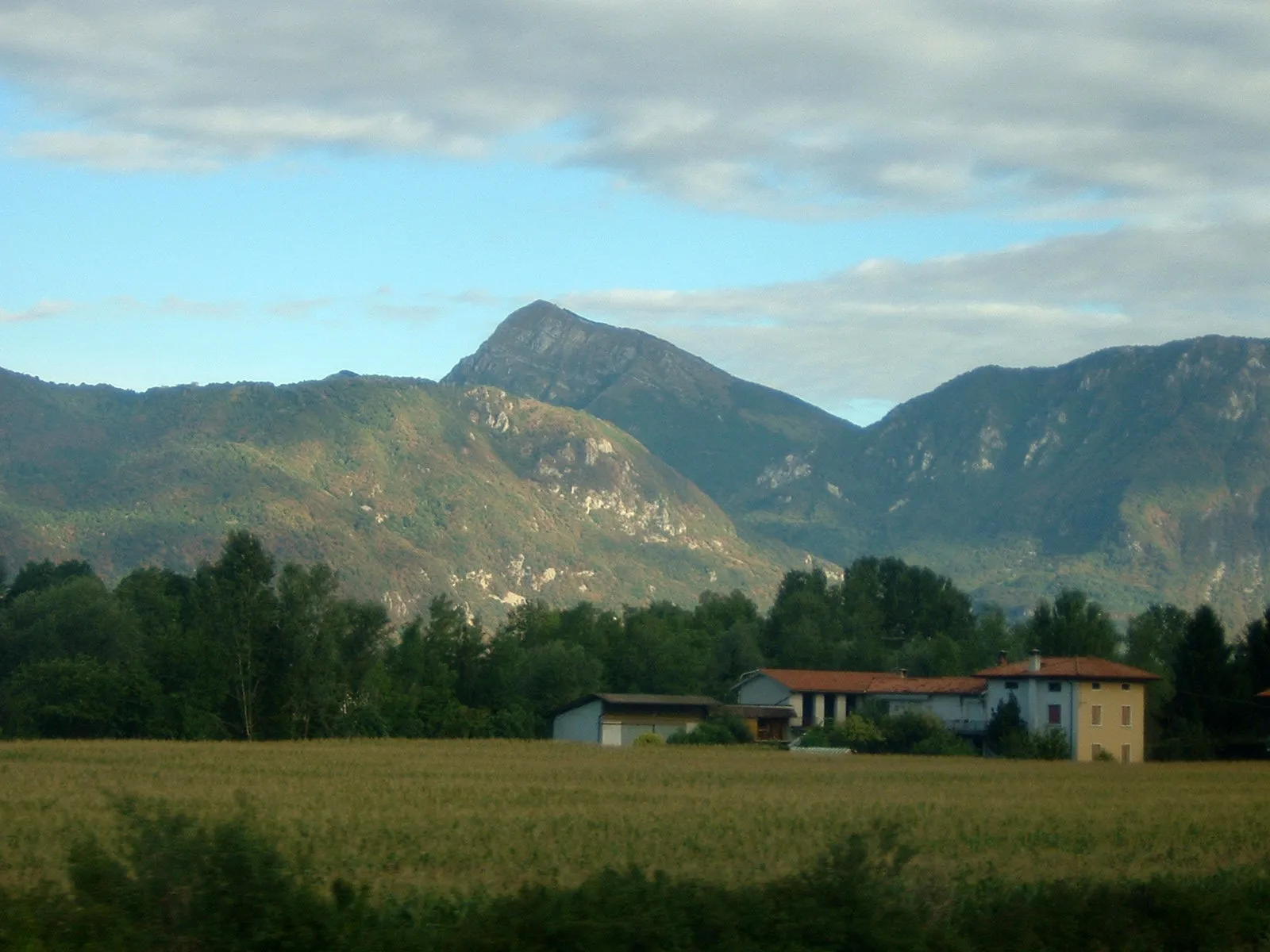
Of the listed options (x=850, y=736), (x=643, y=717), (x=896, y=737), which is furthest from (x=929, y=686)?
(x=643, y=717)

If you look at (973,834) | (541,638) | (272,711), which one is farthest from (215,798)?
(541,638)

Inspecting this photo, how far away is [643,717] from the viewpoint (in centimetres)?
8912

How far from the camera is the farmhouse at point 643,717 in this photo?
8781cm

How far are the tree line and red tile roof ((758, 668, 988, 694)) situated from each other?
8.20m

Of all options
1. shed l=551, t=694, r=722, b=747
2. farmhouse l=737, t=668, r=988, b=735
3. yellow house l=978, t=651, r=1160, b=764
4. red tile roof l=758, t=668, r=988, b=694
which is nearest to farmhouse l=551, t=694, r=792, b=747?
shed l=551, t=694, r=722, b=747

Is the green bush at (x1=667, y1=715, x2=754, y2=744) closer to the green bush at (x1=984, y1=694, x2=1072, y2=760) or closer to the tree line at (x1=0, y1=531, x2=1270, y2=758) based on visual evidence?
the tree line at (x1=0, y1=531, x2=1270, y2=758)

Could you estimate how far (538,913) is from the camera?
45.9 ft

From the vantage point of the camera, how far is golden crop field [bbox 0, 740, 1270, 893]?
24109 millimetres

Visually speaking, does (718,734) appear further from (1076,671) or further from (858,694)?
(1076,671)

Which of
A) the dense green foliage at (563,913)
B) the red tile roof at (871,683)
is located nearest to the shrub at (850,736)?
the red tile roof at (871,683)

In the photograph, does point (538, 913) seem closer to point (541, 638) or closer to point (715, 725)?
point (715, 725)

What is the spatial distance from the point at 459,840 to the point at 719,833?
543 centimetres

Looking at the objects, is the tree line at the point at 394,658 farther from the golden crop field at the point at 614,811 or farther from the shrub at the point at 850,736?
the golden crop field at the point at 614,811

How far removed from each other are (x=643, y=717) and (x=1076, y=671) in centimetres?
2561
